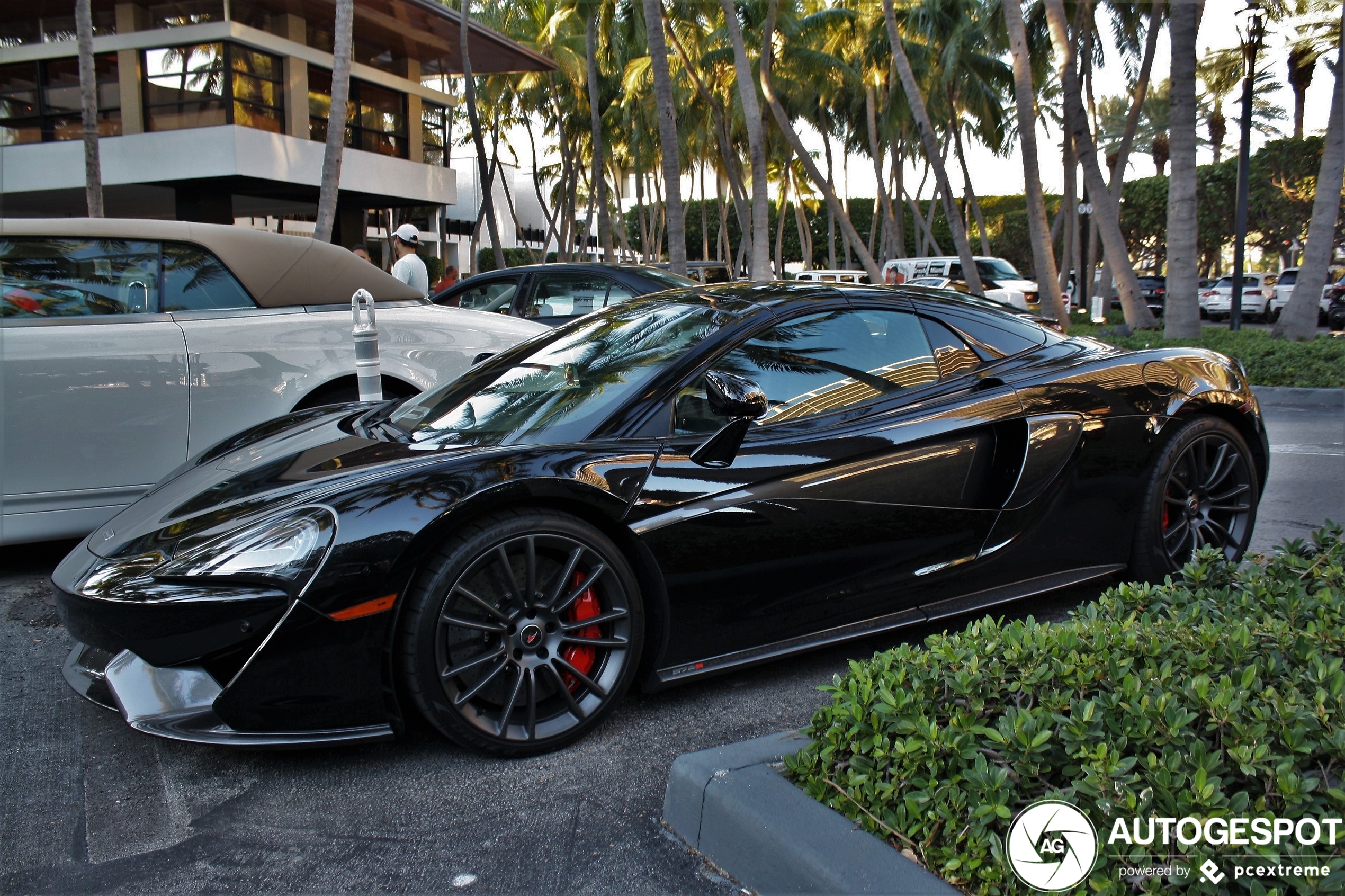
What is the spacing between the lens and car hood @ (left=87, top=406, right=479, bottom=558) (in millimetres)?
2688

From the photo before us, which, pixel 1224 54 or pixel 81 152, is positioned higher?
pixel 1224 54

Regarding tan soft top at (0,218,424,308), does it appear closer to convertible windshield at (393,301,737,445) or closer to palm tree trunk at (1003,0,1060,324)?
convertible windshield at (393,301,737,445)

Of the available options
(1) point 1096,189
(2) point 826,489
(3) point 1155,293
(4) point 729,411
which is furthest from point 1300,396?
(3) point 1155,293

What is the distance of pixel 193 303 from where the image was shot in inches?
190

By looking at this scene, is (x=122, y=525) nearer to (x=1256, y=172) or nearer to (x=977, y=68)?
(x=977, y=68)

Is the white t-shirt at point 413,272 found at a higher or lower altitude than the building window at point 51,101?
lower

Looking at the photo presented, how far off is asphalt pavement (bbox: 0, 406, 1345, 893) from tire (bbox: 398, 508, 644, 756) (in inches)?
4.7

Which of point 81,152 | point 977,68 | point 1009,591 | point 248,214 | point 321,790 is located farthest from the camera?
point 977,68

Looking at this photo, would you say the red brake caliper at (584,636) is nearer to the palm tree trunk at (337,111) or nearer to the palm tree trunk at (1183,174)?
the palm tree trunk at (1183,174)

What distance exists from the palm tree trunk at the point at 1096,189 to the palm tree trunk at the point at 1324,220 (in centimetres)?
208

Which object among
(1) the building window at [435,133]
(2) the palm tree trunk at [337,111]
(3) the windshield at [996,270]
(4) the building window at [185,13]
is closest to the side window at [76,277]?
(2) the palm tree trunk at [337,111]

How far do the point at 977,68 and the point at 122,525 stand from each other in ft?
105

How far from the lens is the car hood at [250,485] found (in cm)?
269


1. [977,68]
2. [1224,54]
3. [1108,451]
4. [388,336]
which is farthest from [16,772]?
[1224,54]
